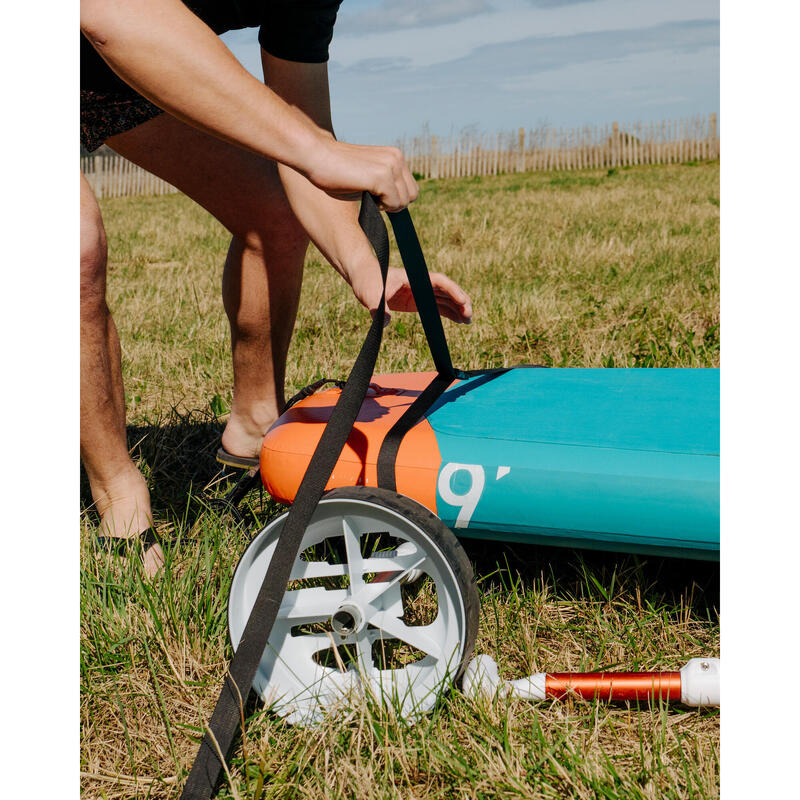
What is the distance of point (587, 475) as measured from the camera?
1.38 meters

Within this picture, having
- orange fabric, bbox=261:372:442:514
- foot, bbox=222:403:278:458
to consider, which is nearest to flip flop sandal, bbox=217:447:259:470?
foot, bbox=222:403:278:458

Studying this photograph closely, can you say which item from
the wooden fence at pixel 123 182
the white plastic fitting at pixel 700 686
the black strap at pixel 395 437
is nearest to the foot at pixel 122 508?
the black strap at pixel 395 437

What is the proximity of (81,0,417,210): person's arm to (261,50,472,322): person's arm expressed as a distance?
9.9 inches

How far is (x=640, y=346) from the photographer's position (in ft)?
10.2

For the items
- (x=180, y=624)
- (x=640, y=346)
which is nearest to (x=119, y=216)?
(x=640, y=346)

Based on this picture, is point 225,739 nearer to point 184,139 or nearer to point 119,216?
point 184,139

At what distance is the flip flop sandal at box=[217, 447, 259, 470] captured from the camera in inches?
89.2

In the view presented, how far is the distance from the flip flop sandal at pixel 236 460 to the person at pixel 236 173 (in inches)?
0.6

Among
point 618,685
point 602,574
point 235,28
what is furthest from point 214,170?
point 618,685

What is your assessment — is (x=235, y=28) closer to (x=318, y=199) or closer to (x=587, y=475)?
(x=318, y=199)

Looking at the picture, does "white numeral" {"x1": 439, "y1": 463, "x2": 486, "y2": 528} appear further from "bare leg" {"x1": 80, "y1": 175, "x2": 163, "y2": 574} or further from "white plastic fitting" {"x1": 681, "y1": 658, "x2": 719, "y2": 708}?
"bare leg" {"x1": 80, "y1": 175, "x2": 163, "y2": 574}

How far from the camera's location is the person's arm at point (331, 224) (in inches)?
64.8

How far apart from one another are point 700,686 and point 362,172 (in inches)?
39.6

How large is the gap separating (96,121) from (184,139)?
0.21m
